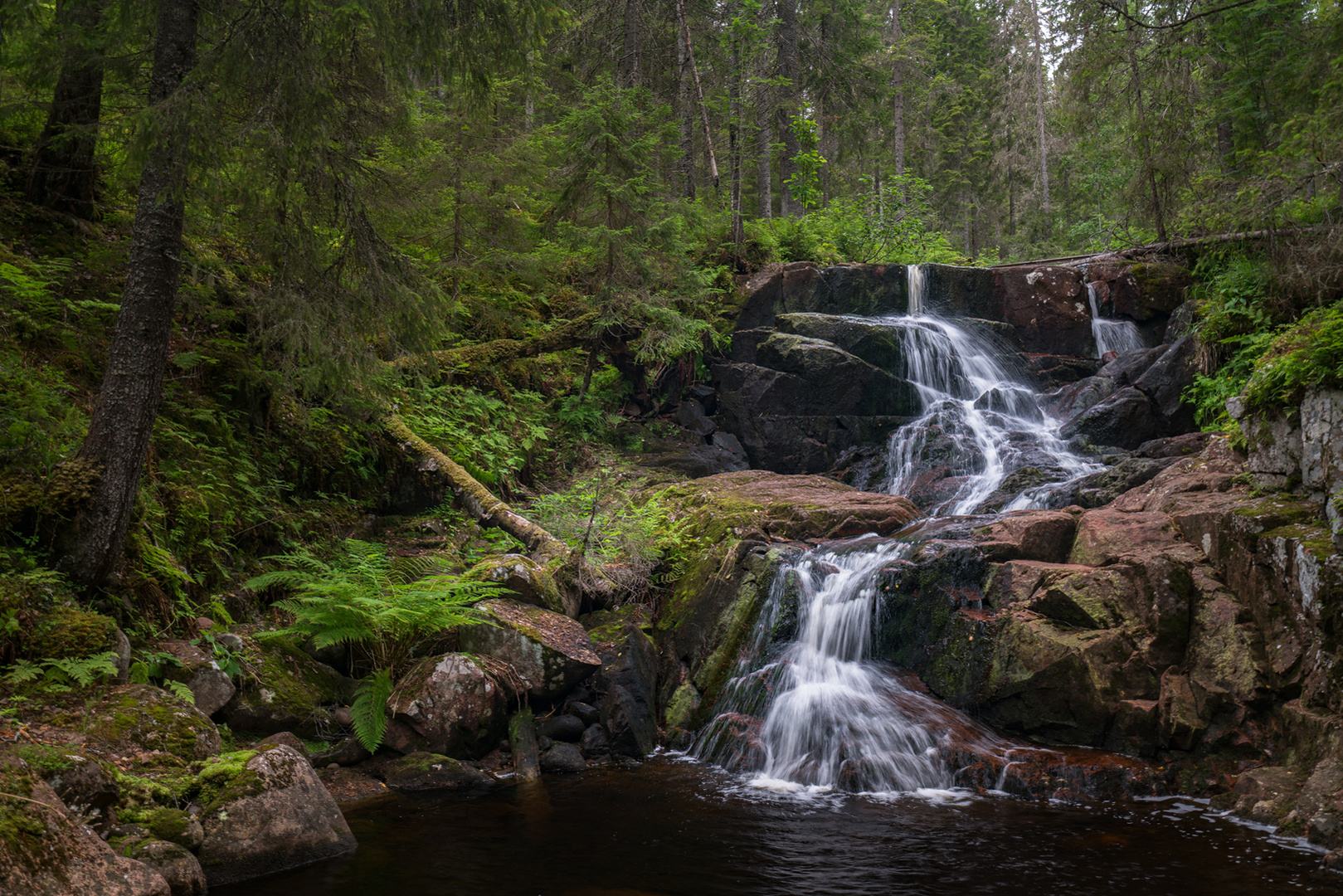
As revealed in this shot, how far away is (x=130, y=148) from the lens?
17.9 ft

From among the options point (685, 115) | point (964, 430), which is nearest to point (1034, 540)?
point (964, 430)

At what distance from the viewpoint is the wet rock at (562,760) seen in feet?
24.1

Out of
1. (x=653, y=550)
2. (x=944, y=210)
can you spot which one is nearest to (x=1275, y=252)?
(x=653, y=550)

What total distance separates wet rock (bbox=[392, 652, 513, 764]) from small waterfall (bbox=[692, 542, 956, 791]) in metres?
2.35

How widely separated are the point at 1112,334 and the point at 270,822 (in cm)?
1733

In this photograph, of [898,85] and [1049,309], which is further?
[898,85]

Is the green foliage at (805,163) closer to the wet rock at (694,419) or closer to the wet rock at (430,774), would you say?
the wet rock at (694,419)

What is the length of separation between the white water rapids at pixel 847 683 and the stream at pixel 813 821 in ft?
0.08

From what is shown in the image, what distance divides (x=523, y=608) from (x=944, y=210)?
36.6 metres

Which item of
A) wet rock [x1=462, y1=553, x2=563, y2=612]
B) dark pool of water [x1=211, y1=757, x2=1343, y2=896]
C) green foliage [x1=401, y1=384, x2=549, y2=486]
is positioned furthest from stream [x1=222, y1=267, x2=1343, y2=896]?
green foliage [x1=401, y1=384, x2=549, y2=486]

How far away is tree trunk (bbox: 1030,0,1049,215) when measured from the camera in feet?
103

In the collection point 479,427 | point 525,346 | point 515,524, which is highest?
point 525,346

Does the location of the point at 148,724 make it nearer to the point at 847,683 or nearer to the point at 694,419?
the point at 847,683

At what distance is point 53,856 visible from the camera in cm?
368
